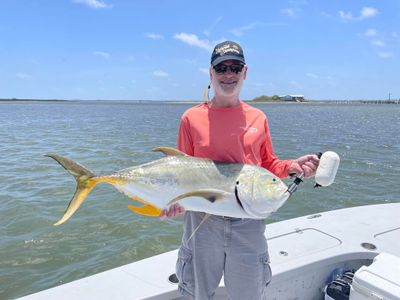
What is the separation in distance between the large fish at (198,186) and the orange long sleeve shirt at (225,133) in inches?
8.6

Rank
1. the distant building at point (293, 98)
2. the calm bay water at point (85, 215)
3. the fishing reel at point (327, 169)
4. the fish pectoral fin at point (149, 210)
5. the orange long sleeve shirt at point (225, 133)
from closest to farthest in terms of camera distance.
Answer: the fishing reel at point (327, 169) < the fish pectoral fin at point (149, 210) < the orange long sleeve shirt at point (225, 133) < the calm bay water at point (85, 215) < the distant building at point (293, 98)

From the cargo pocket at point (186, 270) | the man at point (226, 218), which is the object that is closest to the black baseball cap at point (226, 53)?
A: the man at point (226, 218)

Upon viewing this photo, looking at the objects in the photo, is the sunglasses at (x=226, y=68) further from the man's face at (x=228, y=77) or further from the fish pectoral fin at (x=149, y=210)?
the fish pectoral fin at (x=149, y=210)

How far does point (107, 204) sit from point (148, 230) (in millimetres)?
1799

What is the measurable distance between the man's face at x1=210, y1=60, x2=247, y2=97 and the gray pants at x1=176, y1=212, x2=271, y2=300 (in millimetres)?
968

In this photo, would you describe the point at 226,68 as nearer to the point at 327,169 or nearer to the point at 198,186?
the point at 198,186

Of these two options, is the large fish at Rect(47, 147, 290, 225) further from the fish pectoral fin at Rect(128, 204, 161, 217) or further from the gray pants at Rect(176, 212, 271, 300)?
the gray pants at Rect(176, 212, 271, 300)

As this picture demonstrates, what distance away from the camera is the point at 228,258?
270 centimetres

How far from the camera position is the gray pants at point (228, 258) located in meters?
2.67

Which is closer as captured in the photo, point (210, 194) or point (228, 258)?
point (210, 194)

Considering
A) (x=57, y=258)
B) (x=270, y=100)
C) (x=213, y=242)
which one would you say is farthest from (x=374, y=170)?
(x=270, y=100)

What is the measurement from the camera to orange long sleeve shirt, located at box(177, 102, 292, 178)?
9.09ft

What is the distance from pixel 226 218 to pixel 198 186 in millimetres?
345

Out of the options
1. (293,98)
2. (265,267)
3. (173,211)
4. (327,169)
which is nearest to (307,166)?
(327,169)
